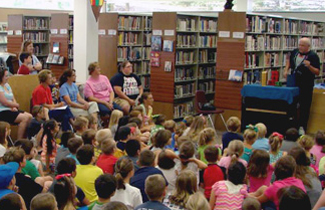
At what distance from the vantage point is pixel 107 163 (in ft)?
13.9

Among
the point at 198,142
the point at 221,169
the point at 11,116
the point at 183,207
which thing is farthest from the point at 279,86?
the point at 183,207

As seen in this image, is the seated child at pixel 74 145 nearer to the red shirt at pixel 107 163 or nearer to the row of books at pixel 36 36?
the red shirt at pixel 107 163

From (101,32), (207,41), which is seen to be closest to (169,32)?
(207,41)

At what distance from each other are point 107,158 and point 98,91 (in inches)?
131

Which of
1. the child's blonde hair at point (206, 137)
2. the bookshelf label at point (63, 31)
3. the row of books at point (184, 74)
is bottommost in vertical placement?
the child's blonde hair at point (206, 137)

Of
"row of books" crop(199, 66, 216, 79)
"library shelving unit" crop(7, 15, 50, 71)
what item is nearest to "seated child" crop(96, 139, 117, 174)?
"row of books" crop(199, 66, 216, 79)

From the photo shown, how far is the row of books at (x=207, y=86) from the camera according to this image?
10.0 m

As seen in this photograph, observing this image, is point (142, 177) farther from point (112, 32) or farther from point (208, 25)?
point (208, 25)

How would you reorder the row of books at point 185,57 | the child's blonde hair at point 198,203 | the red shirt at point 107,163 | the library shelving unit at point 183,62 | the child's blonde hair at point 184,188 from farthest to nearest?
the row of books at point 185,57 < the library shelving unit at point 183,62 < the red shirt at point 107,163 < the child's blonde hair at point 184,188 < the child's blonde hair at point 198,203

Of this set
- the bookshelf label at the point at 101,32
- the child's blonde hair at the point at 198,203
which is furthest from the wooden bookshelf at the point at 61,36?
the child's blonde hair at the point at 198,203

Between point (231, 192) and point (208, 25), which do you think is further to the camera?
point (208, 25)

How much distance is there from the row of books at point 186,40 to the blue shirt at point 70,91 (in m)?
2.75

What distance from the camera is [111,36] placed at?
931 centimetres

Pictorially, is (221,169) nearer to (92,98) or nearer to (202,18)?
(92,98)
